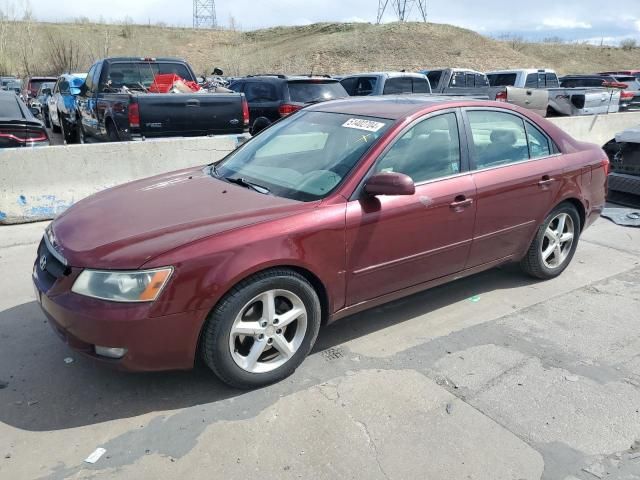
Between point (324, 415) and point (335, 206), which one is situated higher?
point (335, 206)

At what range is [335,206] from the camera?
11.2 feet

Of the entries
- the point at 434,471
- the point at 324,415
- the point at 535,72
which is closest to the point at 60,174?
the point at 324,415

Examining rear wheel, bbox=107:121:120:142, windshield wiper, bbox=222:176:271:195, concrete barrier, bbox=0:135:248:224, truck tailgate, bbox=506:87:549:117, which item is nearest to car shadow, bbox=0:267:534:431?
windshield wiper, bbox=222:176:271:195

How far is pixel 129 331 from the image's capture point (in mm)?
2871

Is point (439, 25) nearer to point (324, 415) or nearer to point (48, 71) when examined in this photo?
point (48, 71)

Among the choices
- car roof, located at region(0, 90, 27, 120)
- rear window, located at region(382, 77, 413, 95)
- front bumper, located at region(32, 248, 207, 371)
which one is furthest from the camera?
rear window, located at region(382, 77, 413, 95)

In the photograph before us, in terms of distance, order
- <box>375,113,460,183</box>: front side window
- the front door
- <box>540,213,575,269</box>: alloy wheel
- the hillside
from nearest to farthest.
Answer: the front door → <box>375,113,460,183</box>: front side window → <box>540,213,575,269</box>: alloy wheel → the hillside

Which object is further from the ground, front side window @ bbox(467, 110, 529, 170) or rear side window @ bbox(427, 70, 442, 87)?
rear side window @ bbox(427, 70, 442, 87)

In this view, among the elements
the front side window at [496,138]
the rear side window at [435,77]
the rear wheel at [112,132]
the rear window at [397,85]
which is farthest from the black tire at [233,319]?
the rear side window at [435,77]

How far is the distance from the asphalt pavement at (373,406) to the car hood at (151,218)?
0.86 meters

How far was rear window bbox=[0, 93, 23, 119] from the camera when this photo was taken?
7273mm

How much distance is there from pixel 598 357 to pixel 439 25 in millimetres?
56677

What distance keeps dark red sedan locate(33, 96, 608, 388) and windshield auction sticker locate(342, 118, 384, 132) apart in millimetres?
12

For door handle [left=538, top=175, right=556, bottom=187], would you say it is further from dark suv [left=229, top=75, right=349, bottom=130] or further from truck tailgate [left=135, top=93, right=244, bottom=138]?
dark suv [left=229, top=75, right=349, bottom=130]
